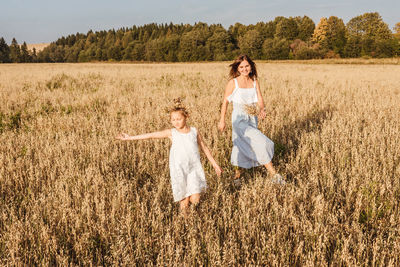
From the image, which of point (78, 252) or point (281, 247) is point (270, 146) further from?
point (78, 252)

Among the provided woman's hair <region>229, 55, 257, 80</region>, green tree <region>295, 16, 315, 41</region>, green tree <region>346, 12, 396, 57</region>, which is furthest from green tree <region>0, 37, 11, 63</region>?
woman's hair <region>229, 55, 257, 80</region>

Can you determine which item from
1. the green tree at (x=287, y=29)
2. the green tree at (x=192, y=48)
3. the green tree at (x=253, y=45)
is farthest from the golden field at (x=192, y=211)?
the green tree at (x=287, y=29)

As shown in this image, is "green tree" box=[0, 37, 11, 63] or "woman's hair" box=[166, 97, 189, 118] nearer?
"woman's hair" box=[166, 97, 189, 118]

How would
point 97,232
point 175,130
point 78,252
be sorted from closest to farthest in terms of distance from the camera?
point 78,252, point 97,232, point 175,130

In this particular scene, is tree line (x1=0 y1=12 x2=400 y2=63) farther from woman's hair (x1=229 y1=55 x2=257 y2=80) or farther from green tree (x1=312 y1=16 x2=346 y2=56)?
woman's hair (x1=229 y1=55 x2=257 y2=80)

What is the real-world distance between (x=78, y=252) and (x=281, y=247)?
1.69 m

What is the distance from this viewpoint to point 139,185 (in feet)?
11.9

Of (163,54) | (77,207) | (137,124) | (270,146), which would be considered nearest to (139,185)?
(77,207)

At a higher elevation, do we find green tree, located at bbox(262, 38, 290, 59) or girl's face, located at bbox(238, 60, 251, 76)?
green tree, located at bbox(262, 38, 290, 59)

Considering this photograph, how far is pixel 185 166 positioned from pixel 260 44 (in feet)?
254

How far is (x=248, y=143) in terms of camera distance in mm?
3814

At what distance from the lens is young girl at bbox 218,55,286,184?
12.0 feet

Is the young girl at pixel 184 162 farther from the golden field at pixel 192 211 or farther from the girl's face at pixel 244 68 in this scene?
the girl's face at pixel 244 68

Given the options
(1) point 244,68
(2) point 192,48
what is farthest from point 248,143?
(2) point 192,48
